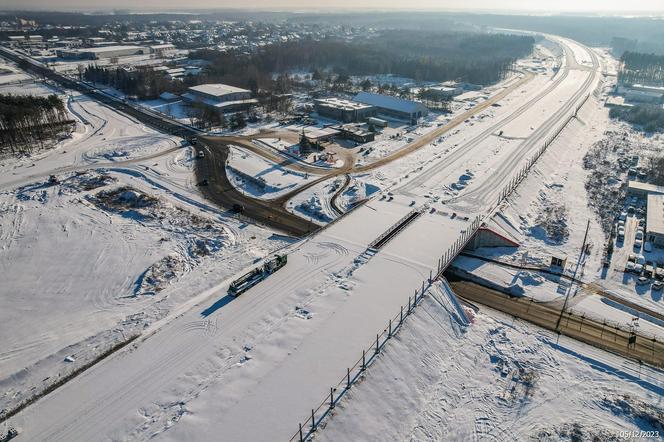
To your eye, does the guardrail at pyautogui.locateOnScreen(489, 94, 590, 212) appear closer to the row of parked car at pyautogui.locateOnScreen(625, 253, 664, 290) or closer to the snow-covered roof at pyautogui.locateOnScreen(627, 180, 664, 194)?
the snow-covered roof at pyautogui.locateOnScreen(627, 180, 664, 194)

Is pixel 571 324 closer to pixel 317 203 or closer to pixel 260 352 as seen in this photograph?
pixel 260 352

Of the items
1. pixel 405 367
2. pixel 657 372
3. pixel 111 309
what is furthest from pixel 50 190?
pixel 657 372

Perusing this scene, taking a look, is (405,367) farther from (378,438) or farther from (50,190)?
(50,190)

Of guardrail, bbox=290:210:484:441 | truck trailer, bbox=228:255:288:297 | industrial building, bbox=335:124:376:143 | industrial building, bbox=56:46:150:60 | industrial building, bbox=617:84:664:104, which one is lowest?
guardrail, bbox=290:210:484:441

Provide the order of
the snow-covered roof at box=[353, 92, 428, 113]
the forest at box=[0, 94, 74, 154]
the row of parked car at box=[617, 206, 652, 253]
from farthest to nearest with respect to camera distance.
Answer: the snow-covered roof at box=[353, 92, 428, 113]
the forest at box=[0, 94, 74, 154]
the row of parked car at box=[617, 206, 652, 253]

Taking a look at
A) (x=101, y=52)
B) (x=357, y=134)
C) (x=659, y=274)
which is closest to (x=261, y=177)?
(x=357, y=134)

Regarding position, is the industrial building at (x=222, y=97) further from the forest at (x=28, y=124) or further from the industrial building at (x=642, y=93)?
the industrial building at (x=642, y=93)

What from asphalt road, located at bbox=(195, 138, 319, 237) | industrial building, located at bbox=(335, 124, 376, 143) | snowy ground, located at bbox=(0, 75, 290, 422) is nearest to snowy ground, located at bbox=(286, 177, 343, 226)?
asphalt road, located at bbox=(195, 138, 319, 237)
